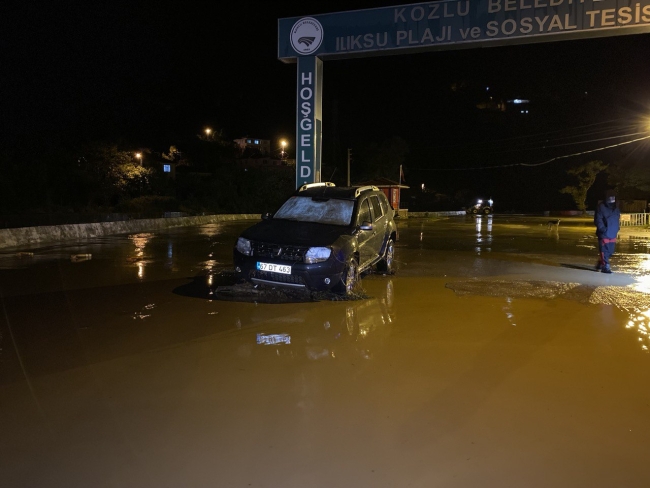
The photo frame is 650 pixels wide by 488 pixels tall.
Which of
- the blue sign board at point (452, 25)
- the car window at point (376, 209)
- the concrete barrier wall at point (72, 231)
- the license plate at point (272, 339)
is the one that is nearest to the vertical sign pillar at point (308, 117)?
the blue sign board at point (452, 25)

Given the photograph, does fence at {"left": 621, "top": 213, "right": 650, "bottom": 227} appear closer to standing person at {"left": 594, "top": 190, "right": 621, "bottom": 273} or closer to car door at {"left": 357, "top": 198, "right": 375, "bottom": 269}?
standing person at {"left": 594, "top": 190, "right": 621, "bottom": 273}

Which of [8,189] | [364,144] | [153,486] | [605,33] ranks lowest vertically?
[153,486]

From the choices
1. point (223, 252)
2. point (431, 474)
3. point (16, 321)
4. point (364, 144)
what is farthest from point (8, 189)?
point (364, 144)

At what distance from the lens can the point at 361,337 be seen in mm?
6484

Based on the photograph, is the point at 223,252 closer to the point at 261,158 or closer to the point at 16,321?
the point at 16,321

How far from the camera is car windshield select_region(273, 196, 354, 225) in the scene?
31.6ft

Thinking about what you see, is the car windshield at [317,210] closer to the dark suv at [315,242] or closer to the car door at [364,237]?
the dark suv at [315,242]

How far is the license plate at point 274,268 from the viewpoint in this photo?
8195 mm

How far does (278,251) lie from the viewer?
8.30 meters

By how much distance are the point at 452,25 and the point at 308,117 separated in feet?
13.8

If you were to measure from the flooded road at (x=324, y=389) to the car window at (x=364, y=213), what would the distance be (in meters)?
1.33

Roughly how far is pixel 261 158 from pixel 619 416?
83019 mm

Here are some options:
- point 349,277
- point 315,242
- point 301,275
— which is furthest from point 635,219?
point 301,275

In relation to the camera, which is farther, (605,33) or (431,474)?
(605,33)
